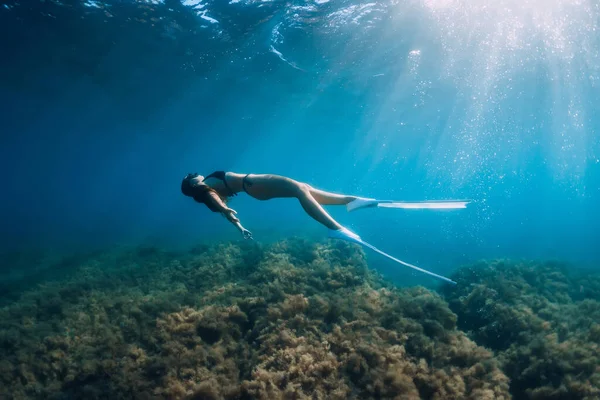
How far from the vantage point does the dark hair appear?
17.8ft

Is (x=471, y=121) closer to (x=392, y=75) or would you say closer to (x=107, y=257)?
(x=392, y=75)

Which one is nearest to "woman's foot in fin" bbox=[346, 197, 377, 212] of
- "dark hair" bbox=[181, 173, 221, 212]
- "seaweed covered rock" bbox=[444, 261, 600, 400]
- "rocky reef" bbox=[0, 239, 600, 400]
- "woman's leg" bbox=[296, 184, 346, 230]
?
"woman's leg" bbox=[296, 184, 346, 230]

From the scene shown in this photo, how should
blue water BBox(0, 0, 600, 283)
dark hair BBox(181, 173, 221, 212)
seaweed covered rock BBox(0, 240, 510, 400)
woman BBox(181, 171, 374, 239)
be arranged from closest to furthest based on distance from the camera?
1. seaweed covered rock BBox(0, 240, 510, 400)
2. woman BBox(181, 171, 374, 239)
3. dark hair BBox(181, 173, 221, 212)
4. blue water BBox(0, 0, 600, 283)

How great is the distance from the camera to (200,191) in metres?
5.54

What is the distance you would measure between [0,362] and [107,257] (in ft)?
34.4

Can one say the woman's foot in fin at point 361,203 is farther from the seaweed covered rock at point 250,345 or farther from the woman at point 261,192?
the seaweed covered rock at point 250,345

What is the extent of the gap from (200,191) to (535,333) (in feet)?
22.7

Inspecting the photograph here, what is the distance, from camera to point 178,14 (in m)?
16.0

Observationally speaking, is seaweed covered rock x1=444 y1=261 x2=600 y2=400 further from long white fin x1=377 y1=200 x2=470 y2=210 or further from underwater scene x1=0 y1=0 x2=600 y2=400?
long white fin x1=377 y1=200 x2=470 y2=210

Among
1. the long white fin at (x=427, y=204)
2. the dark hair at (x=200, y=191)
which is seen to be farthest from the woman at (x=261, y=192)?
the long white fin at (x=427, y=204)

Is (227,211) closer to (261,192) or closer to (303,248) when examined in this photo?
(261,192)

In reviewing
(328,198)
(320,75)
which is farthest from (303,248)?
(320,75)

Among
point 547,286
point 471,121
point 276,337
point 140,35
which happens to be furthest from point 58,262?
point 471,121

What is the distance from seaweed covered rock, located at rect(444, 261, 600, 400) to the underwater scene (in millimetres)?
38
